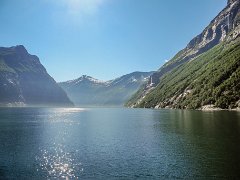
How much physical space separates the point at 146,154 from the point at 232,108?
5905 inches

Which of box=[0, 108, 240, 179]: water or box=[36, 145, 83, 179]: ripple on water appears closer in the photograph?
box=[0, 108, 240, 179]: water

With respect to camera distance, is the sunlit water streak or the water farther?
the sunlit water streak

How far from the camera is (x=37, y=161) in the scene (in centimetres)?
5719

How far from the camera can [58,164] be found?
181 ft

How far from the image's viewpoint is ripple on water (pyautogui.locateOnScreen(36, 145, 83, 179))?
48.0m

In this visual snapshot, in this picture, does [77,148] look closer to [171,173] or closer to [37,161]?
[37,161]

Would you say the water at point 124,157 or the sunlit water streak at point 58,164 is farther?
the sunlit water streak at point 58,164

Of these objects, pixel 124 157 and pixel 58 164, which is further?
pixel 124 157

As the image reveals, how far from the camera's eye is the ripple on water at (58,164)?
157 ft

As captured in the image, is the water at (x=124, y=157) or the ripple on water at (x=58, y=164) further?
the ripple on water at (x=58, y=164)

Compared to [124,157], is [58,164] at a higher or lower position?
lower

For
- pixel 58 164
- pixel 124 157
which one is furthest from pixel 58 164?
pixel 124 157

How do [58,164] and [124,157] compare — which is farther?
[124,157]

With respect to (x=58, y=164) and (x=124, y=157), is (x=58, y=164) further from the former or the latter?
(x=124, y=157)
